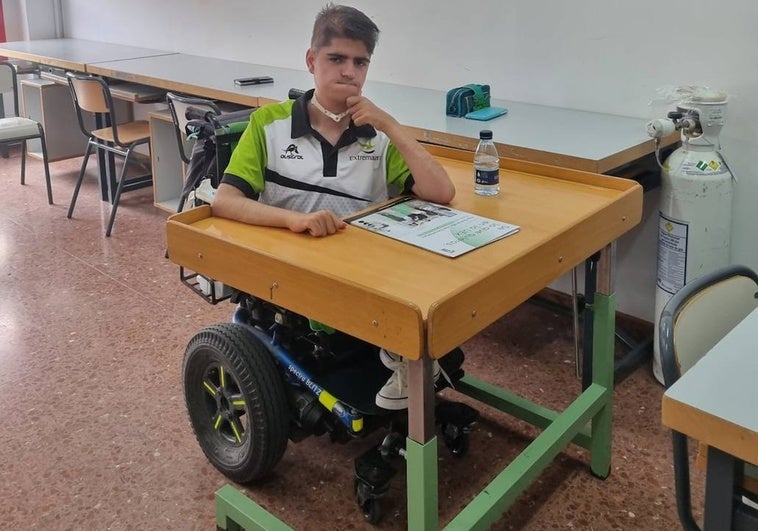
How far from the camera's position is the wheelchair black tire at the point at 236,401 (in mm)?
1829

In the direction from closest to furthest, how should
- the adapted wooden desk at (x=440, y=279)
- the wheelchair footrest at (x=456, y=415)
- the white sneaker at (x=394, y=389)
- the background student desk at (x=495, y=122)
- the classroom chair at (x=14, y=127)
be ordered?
1. the adapted wooden desk at (x=440, y=279)
2. the white sneaker at (x=394, y=389)
3. the wheelchair footrest at (x=456, y=415)
4. the background student desk at (x=495, y=122)
5. the classroom chair at (x=14, y=127)

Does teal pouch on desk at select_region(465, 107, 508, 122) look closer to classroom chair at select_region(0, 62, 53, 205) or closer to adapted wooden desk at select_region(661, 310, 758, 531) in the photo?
adapted wooden desk at select_region(661, 310, 758, 531)

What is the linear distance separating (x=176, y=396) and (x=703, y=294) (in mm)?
1744

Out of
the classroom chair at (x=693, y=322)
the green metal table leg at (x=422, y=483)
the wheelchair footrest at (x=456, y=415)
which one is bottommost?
the wheelchair footrest at (x=456, y=415)

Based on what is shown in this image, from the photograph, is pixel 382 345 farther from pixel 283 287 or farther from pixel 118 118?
pixel 118 118

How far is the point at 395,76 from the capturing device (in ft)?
11.5

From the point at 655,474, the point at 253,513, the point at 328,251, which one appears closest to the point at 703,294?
the point at 328,251

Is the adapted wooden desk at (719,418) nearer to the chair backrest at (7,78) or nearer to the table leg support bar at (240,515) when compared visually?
the table leg support bar at (240,515)

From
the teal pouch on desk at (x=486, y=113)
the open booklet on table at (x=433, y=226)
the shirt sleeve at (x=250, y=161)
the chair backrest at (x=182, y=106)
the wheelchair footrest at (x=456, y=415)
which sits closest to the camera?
the open booklet on table at (x=433, y=226)

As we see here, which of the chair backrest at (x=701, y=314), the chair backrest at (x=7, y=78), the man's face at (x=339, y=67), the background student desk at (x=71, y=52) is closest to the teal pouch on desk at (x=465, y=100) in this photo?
the man's face at (x=339, y=67)

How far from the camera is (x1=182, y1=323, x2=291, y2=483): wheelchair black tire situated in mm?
1829

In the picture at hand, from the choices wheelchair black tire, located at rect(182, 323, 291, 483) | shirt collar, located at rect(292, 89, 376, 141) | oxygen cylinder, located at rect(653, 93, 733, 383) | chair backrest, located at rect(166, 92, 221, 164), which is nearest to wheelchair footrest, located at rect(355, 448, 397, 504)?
wheelchair black tire, located at rect(182, 323, 291, 483)

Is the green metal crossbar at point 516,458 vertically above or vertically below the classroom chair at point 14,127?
below

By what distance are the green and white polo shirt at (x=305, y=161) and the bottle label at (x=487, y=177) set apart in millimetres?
174
